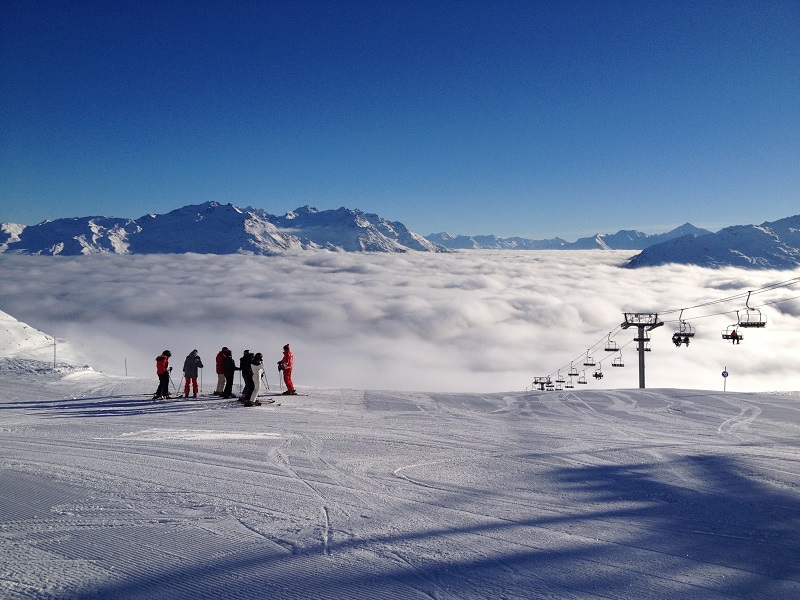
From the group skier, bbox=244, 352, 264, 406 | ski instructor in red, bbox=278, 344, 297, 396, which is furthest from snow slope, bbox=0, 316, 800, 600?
ski instructor in red, bbox=278, 344, 297, 396

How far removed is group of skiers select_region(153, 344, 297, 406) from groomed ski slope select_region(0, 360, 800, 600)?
240cm

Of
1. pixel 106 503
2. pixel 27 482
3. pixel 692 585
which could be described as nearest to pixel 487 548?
pixel 692 585

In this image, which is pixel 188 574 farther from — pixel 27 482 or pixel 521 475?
pixel 521 475

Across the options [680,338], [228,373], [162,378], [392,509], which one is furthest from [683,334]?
[392,509]

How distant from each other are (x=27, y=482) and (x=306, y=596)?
473 centimetres

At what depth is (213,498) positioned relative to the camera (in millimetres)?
5953

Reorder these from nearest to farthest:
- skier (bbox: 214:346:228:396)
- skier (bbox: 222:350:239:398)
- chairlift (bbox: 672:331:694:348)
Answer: skier (bbox: 222:350:239:398) < skier (bbox: 214:346:228:396) < chairlift (bbox: 672:331:694:348)

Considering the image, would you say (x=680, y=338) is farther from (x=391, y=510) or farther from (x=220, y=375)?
(x=391, y=510)

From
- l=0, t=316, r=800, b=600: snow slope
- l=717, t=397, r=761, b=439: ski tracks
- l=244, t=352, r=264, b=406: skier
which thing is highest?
l=244, t=352, r=264, b=406: skier

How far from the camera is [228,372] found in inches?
594

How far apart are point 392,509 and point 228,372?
34.8ft

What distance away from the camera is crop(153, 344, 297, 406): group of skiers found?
45.7ft

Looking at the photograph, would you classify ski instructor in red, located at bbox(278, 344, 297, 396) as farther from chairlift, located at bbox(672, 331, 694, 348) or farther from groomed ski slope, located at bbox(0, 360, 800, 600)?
chairlift, located at bbox(672, 331, 694, 348)

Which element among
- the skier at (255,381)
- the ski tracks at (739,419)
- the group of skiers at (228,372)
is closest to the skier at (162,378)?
the group of skiers at (228,372)
